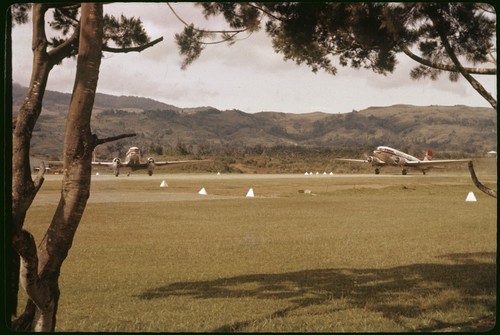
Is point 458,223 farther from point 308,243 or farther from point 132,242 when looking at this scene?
point 132,242

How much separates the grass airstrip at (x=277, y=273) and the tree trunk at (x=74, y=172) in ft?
7.06

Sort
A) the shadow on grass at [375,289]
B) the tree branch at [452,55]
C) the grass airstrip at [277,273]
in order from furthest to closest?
the shadow on grass at [375,289]
the grass airstrip at [277,273]
the tree branch at [452,55]

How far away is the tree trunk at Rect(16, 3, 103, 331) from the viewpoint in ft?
22.8

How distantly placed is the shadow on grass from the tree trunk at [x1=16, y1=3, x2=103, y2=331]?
325cm

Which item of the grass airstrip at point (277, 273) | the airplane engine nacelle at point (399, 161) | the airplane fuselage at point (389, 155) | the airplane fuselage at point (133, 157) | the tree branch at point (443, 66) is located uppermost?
the tree branch at point (443, 66)

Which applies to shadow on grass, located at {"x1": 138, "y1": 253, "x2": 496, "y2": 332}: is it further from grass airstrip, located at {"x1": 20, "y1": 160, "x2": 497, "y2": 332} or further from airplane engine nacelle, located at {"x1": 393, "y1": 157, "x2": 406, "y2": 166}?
airplane engine nacelle, located at {"x1": 393, "y1": 157, "x2": 406, "y2": 166}

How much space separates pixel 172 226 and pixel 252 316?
14.8 meters

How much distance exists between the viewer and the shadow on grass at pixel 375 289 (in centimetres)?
1011

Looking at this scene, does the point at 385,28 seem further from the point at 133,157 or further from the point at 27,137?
the point at 133,157

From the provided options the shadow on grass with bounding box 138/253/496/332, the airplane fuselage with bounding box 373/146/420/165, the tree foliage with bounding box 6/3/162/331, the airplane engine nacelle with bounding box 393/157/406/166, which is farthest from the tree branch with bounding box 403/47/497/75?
the airplane engine nacelle with bounding box 393/157/406/166

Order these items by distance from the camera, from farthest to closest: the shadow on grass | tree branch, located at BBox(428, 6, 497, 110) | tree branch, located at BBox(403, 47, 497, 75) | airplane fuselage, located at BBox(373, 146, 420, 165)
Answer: airplane fuselage, located at BBox(373, 146, 420, 165) < the shadow on grass < tree branch, located at BBox(403, 47, 497, 75) < tree branch, located at BBox(428, 6, 497, 110)

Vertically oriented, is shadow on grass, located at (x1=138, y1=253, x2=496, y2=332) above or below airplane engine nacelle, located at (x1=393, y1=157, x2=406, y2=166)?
below

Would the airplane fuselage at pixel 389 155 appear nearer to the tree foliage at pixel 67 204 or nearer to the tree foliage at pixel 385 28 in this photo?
the tree foliage at pixel 385 28

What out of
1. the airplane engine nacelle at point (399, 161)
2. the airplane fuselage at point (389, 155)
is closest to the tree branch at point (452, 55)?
the airplane fuselage at point (389, 155)
